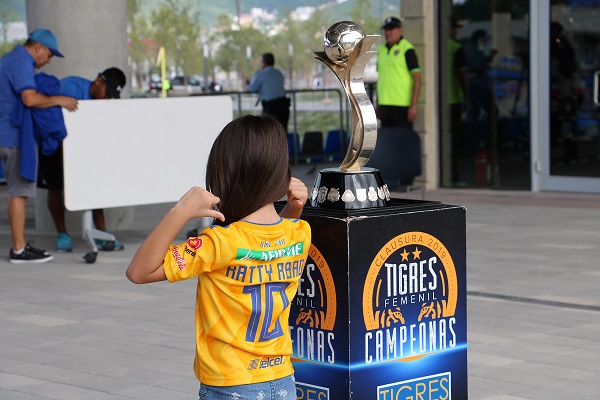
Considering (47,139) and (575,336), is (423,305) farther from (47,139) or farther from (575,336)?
(47,139)

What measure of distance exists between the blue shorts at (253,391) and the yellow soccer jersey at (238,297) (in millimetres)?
16

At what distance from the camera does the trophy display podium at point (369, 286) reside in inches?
131

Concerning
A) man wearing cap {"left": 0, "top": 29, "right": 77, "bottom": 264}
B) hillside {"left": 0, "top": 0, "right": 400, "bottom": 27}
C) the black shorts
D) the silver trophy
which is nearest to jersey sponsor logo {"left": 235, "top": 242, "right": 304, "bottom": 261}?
the silver trophy

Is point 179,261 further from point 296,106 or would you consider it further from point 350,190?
point 296,106

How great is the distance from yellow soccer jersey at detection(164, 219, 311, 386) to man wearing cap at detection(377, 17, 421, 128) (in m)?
9.36

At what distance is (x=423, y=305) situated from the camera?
11.4ft

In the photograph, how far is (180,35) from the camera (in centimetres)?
2067

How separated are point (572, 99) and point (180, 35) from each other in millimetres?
9842

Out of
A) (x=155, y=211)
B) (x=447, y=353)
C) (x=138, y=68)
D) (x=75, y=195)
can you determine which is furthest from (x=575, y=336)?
(x=138, y=68)

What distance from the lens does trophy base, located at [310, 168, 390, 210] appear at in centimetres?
A: 346

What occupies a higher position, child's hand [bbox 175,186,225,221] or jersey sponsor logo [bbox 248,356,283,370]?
child's hand [bbox 175,186,225,221]

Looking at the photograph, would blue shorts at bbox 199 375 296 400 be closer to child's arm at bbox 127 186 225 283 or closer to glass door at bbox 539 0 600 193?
child's arm at bbox 127 186 225 283

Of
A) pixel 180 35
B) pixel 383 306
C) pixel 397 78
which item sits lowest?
pixel 383 306

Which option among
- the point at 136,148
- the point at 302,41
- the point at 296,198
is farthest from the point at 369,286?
the point at 302,41
